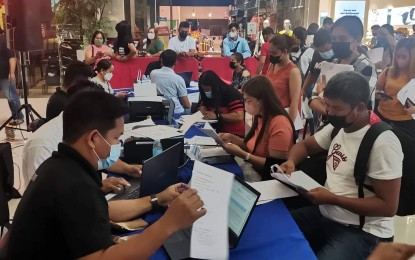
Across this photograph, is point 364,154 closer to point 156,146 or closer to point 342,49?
point 156,146

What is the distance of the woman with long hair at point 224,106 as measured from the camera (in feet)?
11.3

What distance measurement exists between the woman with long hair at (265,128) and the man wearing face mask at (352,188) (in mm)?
379

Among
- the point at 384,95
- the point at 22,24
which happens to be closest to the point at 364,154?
the point at 384,95

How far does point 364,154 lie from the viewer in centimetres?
176

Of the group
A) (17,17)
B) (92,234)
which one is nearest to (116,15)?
(17,17)

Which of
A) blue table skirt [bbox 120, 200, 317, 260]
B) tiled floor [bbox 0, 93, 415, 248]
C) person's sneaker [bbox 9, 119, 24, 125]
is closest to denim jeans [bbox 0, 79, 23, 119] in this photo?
person's sneaker [bbox 9, 119, 24, 125]

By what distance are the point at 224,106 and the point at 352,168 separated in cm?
179

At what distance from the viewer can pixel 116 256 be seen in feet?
3.60

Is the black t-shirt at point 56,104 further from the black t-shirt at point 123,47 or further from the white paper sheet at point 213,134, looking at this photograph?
the black t-shirt at point 123,47

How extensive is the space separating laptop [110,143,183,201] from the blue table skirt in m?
0.13

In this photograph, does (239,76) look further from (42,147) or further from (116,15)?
(116,15)

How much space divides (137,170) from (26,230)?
3.73 feet

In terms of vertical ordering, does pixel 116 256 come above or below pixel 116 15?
below

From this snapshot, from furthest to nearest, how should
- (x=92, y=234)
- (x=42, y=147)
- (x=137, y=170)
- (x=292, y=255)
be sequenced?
(x=137, y=170)
(x=42, y=147)
(x=292, y=255)
(x=92, y=234)
